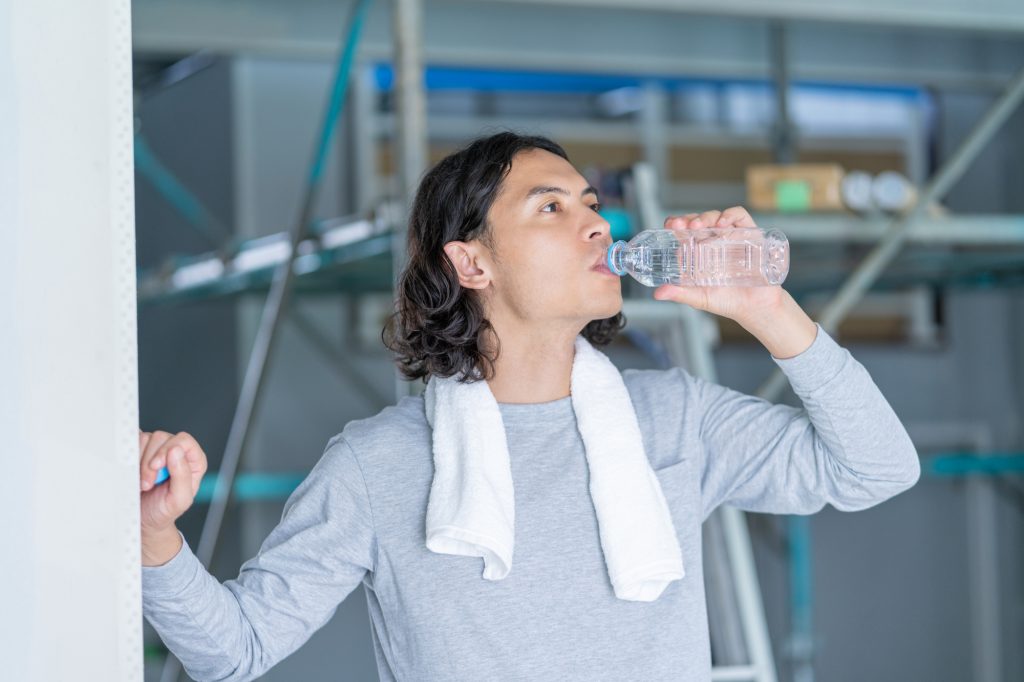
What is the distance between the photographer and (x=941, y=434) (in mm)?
4516

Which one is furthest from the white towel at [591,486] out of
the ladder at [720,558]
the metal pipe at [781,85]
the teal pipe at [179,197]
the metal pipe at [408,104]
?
the teal pipe at [179,197]

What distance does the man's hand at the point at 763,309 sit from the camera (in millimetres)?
1188

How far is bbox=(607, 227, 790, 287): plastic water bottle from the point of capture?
1218mm

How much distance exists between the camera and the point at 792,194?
257 cm

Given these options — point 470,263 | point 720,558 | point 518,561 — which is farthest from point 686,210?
point 518,561

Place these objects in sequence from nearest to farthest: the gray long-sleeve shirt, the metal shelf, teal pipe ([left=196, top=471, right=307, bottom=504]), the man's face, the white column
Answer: the white column, the gray long-sleeve shirt, the man's face, the metal shelf, teal pipe ([left=196, top=471, right=307, bottom=504])

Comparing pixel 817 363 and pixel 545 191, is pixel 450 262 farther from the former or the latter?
pixel 817 363

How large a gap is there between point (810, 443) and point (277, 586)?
583mm

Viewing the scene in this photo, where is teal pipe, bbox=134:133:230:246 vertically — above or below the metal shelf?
above

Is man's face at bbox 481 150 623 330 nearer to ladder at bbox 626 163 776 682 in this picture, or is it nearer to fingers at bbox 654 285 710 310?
fingers at bbox 654 285 710 310

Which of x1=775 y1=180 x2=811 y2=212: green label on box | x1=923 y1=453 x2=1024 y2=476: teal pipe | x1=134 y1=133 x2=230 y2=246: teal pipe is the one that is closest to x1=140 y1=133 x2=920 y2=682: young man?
x1=775 y1=180 x2=811 y2=212: green label on box

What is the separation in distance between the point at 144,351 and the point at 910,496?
2829 millimetres

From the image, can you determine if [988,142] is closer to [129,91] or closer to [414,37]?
[414,37]

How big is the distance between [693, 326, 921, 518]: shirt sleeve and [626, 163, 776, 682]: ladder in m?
0.85
